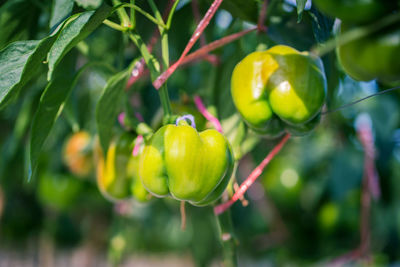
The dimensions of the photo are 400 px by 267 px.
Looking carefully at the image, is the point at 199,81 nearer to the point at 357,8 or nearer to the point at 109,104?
the point at 109,104

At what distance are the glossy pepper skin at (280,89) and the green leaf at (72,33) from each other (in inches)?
7.5

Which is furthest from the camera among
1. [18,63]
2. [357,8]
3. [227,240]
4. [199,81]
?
[199,81]

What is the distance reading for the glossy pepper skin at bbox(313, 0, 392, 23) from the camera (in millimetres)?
291

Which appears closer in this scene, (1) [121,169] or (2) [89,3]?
(2) [89,3]

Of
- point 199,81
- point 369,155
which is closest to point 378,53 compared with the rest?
point 199,81

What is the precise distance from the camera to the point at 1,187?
3.49ft

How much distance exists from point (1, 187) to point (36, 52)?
79 cm

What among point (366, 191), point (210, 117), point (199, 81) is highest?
point (210, 117)

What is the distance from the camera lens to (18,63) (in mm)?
412

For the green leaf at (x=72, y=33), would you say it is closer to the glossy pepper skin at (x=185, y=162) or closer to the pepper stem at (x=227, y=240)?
the glossy pepper skin at (x=185, y=162)

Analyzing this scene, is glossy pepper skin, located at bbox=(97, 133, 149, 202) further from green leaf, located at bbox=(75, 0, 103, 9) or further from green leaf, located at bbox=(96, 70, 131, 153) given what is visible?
green leaf, located at bbox=(75, 0, 103, 9)

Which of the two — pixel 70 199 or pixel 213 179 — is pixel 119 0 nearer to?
pixel 213 179

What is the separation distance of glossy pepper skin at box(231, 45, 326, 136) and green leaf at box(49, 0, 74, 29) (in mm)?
223

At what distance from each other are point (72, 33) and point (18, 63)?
7cm
